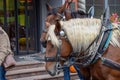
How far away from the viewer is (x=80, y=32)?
14.4ft

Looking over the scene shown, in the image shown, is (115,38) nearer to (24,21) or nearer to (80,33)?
(80,33)

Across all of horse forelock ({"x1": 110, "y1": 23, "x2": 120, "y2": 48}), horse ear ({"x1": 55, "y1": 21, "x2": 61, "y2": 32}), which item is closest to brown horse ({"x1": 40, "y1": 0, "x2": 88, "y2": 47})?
horse forelock ({"x1": 110, "y1": 23, "x2": 120, "y2": 48})

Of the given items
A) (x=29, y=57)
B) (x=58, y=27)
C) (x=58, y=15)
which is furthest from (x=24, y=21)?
(x=58, y=27)

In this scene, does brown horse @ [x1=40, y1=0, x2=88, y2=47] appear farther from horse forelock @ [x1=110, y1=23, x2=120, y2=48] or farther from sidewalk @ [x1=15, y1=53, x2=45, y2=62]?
sidewalk @ [x1=15, y1=53, x2=45, y2=62]

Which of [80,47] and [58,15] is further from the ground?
[58,15]

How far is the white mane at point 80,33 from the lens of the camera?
171 inches

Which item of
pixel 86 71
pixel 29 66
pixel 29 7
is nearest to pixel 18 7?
pixel 29 7

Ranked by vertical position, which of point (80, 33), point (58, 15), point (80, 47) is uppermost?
point (58, 15)

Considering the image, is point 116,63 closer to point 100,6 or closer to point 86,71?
point 86,71

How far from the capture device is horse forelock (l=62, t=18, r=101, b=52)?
4355mm

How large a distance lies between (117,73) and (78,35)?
700mm

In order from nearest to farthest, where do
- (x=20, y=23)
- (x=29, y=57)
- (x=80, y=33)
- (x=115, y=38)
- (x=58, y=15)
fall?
1. (x=80, y=33)
2. (x=115, y=38)
3. (x=58, y=15)
4. (x=29, y=57)
5. (x=20, y=23)

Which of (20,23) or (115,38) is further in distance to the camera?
(20,23)

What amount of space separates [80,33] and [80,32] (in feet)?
0.05
